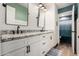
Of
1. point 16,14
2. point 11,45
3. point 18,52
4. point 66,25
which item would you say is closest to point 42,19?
point 66,25

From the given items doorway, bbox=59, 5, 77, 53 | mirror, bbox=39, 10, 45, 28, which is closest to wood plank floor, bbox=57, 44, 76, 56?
doorway, bbox=59, 5, 77, 53

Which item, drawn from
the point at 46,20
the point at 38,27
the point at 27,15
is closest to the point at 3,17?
the point at 27,15

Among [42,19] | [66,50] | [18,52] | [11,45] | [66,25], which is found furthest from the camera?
[42,19]

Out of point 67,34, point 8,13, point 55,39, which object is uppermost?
point 8,13

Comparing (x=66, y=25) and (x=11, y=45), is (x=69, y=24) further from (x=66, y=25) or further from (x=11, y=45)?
(x=11, y=45)

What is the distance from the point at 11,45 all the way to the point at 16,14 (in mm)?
888

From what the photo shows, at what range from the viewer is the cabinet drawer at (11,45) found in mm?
943

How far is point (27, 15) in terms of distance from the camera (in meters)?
2.23

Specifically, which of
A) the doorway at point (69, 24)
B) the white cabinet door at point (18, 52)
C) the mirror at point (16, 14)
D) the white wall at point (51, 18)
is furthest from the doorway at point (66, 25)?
the white cabinet door at point (18, 52)

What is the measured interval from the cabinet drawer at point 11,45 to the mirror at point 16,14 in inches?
21.3

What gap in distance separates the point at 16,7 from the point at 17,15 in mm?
157

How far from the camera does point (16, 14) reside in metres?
1.77

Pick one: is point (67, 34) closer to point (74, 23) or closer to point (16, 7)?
point (74, 23)

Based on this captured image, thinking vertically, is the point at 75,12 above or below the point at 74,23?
above
